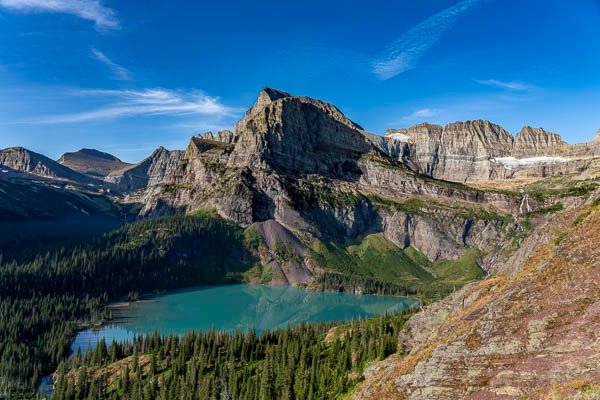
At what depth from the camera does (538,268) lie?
42.2 meters

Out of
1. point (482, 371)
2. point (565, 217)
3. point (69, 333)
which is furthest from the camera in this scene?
point (69, 333)


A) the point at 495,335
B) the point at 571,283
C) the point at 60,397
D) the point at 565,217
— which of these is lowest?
the point at 60,397

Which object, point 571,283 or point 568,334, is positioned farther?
point 571,283

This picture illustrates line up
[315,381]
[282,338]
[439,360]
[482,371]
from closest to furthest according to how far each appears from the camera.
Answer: [482,371]
[439,360]
[315,381]
[282,338]

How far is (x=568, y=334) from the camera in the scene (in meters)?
33.4

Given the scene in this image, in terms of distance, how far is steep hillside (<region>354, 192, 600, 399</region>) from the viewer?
105ft

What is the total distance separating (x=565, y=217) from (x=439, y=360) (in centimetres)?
2412

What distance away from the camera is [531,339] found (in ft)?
116

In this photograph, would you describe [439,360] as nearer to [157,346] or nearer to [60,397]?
[60,397]

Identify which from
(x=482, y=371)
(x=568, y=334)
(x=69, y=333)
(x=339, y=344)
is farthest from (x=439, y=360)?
(x=69, y=333)

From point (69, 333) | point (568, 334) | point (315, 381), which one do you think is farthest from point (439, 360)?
point (69, 333)

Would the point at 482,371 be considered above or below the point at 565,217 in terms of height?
below

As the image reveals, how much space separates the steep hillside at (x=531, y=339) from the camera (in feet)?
105

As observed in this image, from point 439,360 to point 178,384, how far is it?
3165 inches
